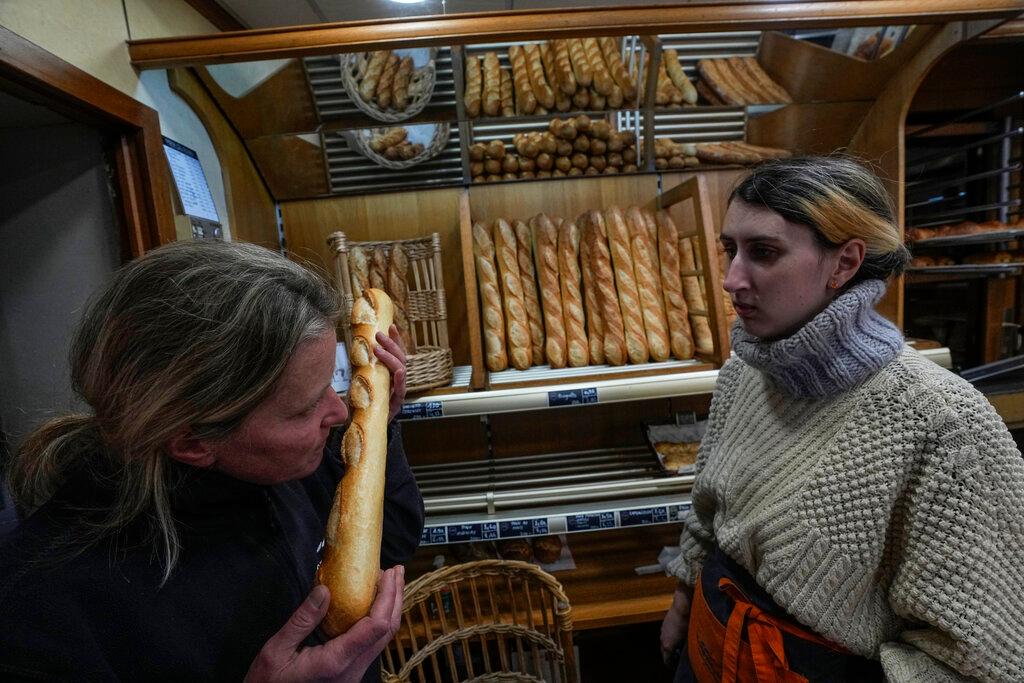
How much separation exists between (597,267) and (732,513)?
112 cm

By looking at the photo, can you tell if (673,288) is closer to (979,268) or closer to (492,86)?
(492,86)

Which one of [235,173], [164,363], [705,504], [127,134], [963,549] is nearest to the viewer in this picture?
[164,363]

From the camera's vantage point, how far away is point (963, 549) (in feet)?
2.75

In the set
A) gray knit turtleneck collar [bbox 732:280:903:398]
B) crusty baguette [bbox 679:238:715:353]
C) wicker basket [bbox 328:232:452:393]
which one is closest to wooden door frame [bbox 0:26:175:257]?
wicker basket [bbox 328:232:452:393]

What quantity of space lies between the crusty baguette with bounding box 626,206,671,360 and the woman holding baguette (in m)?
1.40

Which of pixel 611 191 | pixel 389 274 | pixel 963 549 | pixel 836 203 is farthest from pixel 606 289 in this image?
pixel 963 549

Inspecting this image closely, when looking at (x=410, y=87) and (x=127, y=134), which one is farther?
(x=410, y=87)

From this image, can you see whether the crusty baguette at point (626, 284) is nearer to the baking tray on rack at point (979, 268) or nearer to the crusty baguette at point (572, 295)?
the crusty baguette at point (572, 295)

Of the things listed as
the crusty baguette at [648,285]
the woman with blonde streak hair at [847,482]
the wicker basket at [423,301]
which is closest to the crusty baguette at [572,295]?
the crusty baguette at [648,285]

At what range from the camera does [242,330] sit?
672mm

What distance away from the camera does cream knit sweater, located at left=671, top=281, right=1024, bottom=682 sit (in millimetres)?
848

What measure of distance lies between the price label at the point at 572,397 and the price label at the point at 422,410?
363 millimetres

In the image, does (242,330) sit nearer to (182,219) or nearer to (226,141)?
(182,219)

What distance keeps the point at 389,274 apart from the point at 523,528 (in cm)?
104
